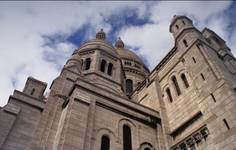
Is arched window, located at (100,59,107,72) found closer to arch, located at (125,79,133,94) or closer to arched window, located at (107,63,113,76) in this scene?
arched window, located at (107,63,113,76)

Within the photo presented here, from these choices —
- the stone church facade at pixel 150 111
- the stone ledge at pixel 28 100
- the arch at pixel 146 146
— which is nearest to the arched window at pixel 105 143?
the stone church facade at pixel 150 111

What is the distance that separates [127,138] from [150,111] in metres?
3.04

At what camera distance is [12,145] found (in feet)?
41.4

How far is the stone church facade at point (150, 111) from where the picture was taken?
1136cm

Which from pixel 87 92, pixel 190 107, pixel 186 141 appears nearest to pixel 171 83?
pixel 190 107

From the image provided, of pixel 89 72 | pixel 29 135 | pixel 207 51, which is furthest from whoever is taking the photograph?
pixel 89 72

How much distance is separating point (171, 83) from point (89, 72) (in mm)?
8562

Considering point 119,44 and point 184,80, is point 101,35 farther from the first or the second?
point 184,80

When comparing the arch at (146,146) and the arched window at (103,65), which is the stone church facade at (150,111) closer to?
the arch at (146,146)

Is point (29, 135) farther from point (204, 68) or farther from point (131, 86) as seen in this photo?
point (131, 86)

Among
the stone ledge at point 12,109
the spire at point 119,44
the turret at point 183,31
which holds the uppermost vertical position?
the spire at point 119,44

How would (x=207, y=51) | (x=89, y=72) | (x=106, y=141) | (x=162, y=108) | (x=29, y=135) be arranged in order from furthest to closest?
1. (x=89, y=72)
2. (x=162, y=108)
3. (x=207, y=51)
4. (x=29, y=135)
5. (x=106, y=141)

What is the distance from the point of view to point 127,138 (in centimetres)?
1330

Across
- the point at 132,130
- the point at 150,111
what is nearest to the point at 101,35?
the point at 150,111
